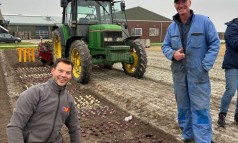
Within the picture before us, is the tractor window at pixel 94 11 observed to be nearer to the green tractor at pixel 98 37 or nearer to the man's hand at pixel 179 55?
the green tractor at pixel 98 37

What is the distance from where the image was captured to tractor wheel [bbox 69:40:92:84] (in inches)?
365

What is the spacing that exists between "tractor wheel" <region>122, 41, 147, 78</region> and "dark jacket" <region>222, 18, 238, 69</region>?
5204mm

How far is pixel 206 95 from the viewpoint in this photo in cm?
432

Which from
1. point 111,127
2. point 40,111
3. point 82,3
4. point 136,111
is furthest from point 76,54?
point 40,111

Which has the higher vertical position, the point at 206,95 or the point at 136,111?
the point at 206,95

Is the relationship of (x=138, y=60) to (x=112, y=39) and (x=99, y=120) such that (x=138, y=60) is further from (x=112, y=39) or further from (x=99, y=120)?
(x=99, y=120)

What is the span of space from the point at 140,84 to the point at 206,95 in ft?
17.2

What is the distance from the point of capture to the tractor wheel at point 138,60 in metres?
10.4

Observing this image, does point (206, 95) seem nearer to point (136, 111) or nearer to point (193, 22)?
point (193, 22)

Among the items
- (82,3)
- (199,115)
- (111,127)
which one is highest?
(82,3)

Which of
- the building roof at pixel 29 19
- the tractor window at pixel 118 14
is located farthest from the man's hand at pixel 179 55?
the building roof at pixel 29 19

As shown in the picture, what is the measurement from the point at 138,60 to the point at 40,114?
25.2 feet

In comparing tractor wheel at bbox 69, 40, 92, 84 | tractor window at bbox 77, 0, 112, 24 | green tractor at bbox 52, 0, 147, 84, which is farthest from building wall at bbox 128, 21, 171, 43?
tractor wheel at bbox 69, 40, 92, 84

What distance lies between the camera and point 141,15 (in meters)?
48.3
